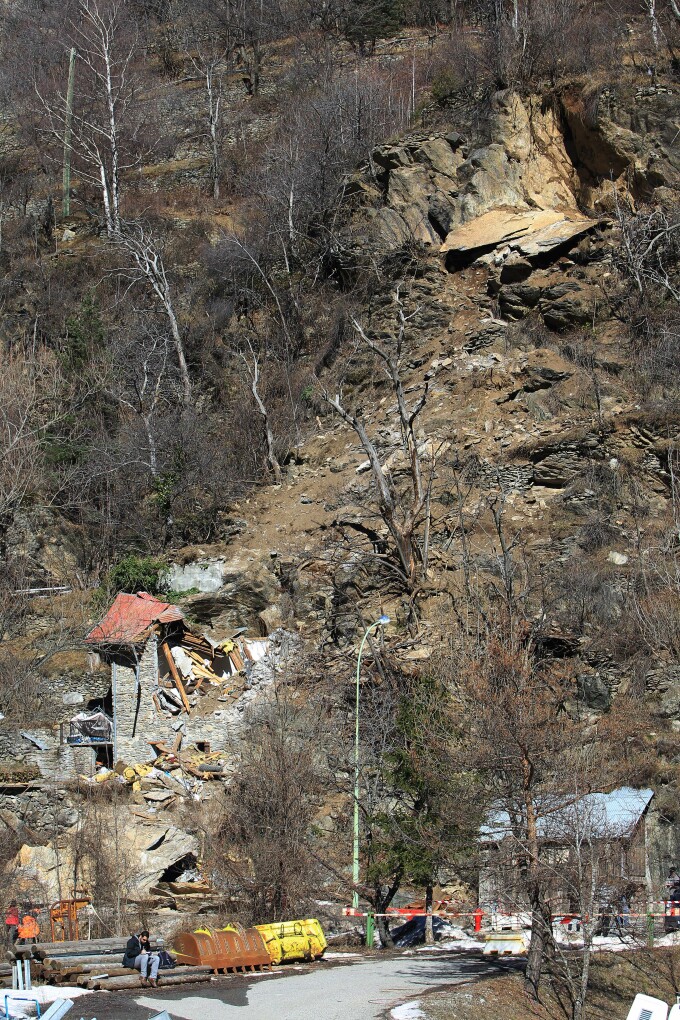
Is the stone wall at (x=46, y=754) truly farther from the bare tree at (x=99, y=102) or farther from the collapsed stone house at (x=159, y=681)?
the bare tree at (x=99, y=102)

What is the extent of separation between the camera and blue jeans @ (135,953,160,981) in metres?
15.2

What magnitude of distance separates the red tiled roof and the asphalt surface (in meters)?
15.6

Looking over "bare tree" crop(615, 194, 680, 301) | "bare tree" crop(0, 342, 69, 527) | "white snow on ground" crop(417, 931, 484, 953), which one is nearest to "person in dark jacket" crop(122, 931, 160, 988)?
"white snow on ground" crop(417, 931, 484, 953)

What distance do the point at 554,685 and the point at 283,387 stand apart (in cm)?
2334

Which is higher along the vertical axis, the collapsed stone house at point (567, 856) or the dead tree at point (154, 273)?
the dead tree at point (154, 273)

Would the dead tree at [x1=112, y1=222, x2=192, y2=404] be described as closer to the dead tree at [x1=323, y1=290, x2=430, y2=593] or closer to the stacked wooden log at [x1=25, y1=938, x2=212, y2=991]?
the dead tree at [x1=323, y1=290, x2=430, y2=593]

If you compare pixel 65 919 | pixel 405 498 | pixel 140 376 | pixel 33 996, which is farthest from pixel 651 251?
pixel 33 996

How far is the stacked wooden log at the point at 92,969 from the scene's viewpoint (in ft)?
49.4

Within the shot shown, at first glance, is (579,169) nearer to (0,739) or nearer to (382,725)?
(382,725)

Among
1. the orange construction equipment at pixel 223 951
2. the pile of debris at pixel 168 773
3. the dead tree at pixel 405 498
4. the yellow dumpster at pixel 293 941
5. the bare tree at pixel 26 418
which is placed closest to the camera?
the orange construction equipment at pixel 223 951

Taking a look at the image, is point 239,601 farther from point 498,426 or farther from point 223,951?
point 223,951

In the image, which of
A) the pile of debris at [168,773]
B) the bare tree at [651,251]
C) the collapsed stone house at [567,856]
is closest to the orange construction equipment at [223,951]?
the collapsed stone house at [567,856]

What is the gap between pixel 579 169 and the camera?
41219 mm

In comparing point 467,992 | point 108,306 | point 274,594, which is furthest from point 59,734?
point 108,306
